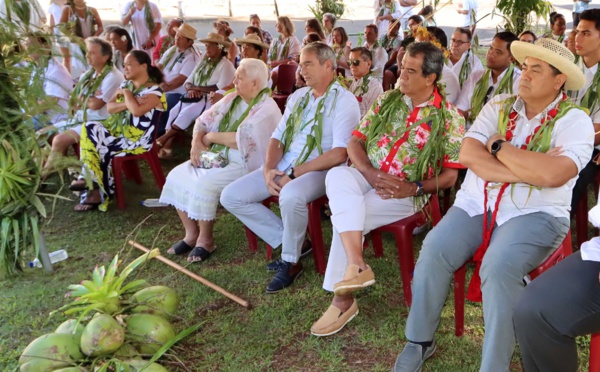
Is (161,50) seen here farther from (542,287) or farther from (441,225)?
(542,287)

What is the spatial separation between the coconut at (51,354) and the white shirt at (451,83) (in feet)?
10.9

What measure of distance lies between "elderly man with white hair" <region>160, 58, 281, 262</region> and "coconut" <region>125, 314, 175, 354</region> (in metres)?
1.19

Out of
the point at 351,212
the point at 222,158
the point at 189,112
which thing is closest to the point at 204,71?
the point at 189,112

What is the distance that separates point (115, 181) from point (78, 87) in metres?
0.93

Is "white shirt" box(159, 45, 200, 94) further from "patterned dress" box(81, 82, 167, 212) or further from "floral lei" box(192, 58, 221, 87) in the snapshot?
"patterned dress" box(81, 82, 167, 212)

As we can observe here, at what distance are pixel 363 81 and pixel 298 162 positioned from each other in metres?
1.56

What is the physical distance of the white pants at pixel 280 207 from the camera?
3471 millimetres

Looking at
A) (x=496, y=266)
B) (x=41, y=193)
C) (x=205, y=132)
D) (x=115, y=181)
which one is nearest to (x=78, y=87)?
(x=115, y=181)

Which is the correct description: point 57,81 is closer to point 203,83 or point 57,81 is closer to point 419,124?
point 203,83

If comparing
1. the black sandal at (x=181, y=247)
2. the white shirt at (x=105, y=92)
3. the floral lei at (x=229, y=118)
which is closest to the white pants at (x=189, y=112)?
the white shirt at (x=105, y=92)

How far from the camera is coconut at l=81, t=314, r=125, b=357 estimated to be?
2.49 metres

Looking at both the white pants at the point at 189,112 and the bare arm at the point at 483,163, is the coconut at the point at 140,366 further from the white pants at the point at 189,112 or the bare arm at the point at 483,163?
the white pants at the point at 189,112

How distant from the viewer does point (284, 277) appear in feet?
11.6

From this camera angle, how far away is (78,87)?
5.09 m
